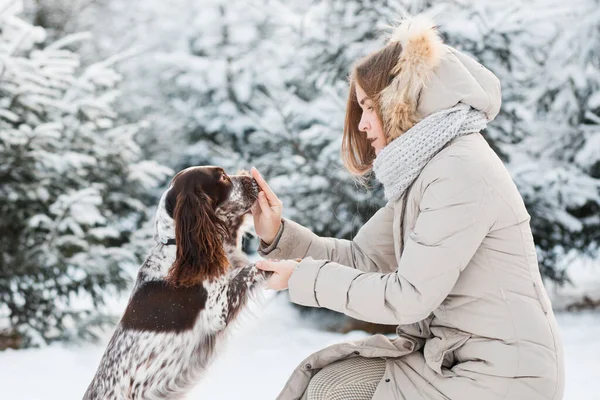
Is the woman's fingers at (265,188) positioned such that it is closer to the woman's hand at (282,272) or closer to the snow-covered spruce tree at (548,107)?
the woman's hand at (282,272)

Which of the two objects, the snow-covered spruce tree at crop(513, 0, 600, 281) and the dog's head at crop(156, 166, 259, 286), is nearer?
the dog's head at crop(156, 166, 259, 286)

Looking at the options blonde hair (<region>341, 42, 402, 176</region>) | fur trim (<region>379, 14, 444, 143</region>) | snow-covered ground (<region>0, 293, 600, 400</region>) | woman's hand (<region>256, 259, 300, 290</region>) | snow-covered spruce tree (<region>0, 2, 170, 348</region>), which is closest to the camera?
fur trim (<region>379, 14, 444, 143</region>)

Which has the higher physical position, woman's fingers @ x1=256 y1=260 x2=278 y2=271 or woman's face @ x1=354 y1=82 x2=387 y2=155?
woman's face @ x1=354 y1=82 x2=387 y2=155

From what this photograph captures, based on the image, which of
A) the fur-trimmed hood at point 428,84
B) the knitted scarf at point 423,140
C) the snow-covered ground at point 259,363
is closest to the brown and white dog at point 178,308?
the knitted scarf at point 423,140

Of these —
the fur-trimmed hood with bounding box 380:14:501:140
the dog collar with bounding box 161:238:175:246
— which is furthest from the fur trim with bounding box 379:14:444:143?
the dog collar with bounding box 161:238:175:246

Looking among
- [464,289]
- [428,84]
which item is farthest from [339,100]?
[464,289]

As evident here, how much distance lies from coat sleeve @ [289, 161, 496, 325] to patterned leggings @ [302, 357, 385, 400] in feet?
1.06

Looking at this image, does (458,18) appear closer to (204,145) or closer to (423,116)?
(204,145)

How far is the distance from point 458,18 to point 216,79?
243 centimetres

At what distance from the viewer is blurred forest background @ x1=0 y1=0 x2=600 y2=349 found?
5.96m

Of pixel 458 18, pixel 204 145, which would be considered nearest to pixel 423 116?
pixel 458 18

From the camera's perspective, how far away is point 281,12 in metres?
7.03

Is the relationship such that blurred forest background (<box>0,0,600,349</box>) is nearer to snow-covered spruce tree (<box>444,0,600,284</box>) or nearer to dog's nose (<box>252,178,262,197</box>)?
snow-covered spruce tree (<box>444,0,600,284</box>)

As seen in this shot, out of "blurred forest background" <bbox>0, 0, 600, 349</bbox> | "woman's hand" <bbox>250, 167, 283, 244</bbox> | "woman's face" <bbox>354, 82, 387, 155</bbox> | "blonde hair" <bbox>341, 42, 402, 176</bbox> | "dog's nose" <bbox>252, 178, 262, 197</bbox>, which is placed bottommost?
"blurred forest background" <bbox>0, 0, 600, 349</bbox>
